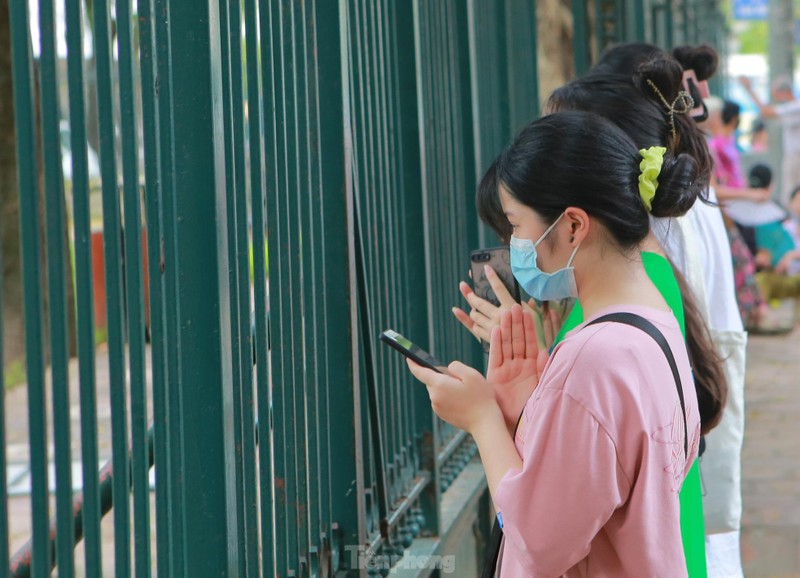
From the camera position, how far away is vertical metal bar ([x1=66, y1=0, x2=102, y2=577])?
1852 millimetres

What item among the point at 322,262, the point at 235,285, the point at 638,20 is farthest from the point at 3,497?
the point at 638,20

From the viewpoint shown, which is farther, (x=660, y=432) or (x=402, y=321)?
(x=402, y=321)

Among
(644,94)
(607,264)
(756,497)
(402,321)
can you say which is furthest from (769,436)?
(607,264)

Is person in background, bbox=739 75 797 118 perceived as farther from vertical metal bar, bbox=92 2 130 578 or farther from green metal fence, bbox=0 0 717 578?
vertical metal bar, bbox=92 2 130 578

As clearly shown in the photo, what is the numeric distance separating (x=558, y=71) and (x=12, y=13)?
697 cm

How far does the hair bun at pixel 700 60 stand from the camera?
144 inches

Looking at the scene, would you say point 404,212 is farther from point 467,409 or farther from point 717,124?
point 717,124

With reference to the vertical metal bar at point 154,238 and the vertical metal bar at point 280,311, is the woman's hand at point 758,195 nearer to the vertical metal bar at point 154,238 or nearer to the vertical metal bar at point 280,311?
the vertical metal bar at point 280,311

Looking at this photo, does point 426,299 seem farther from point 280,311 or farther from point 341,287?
point 280,311

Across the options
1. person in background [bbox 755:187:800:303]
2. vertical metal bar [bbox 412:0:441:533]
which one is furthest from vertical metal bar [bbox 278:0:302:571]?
person in background [bbox 755:187:800:303]

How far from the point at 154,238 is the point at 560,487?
79 centimetres

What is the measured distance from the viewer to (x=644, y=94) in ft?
9.21

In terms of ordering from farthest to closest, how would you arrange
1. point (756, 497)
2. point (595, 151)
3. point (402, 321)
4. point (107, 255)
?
1. point (756, 497)
2. point (402, 321)
3. point (595, 151)
4. point (107, 255)

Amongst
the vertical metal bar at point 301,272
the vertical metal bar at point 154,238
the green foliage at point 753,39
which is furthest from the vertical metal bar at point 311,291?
the green foliage at point 753,39
